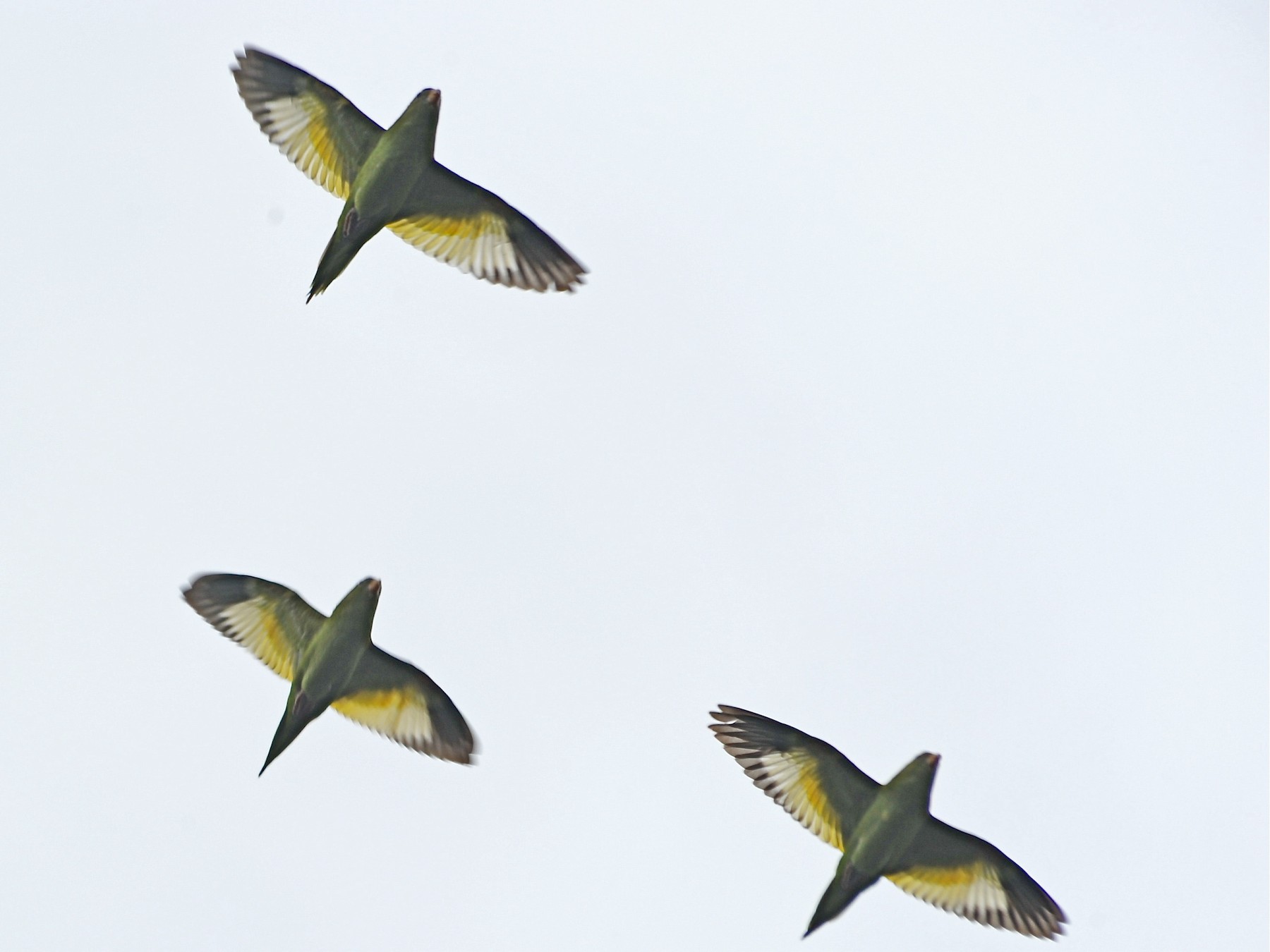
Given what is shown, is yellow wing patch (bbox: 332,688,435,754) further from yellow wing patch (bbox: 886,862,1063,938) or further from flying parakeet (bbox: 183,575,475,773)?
yellow wing patch (bbox: 886,862,1063,938)

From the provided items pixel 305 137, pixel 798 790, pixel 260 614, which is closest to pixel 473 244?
pixel 305 137

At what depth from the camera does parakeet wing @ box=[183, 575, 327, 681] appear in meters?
14.5

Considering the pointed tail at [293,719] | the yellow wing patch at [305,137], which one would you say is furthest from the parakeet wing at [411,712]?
the yellow wing patch at [305,137]

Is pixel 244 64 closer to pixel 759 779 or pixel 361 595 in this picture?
pixel 361 595

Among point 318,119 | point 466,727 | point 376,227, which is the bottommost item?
point 466,727

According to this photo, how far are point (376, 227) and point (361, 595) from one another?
4.26 meters

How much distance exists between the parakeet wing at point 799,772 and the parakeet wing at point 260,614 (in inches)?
200

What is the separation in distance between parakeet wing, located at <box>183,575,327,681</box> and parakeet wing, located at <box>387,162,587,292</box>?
14.9 ft

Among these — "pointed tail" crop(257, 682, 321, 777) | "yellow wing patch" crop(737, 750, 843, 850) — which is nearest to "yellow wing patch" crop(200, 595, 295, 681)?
"pointed tail" crop(257, 682, 321, 777)

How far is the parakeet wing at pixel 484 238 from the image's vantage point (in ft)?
47.5

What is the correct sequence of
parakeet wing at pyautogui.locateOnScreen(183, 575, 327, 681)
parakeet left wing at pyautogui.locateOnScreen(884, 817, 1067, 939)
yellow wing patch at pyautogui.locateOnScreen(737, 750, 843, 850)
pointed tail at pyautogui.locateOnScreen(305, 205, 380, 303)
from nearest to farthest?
pointed tail at pyautogui.locateOnScreen(305, 205, 380, 303) → parakeet left wing at pyautogui.locateOnScreen(884, 817, 1067, 939) → parakeet wing at pyautogui.locateOnScreen(183, 575, 327, 681) → yellow wing patch at pyautogui.locateOnScreen(737, 750, 843, 850)

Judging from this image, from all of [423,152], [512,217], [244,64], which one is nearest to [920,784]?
[512,217]

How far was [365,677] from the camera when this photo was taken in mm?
14445

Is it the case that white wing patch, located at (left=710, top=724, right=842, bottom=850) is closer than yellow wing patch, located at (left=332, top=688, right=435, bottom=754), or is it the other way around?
white wing patch, located at (left=710, top=724, right=842, bottom=850)
